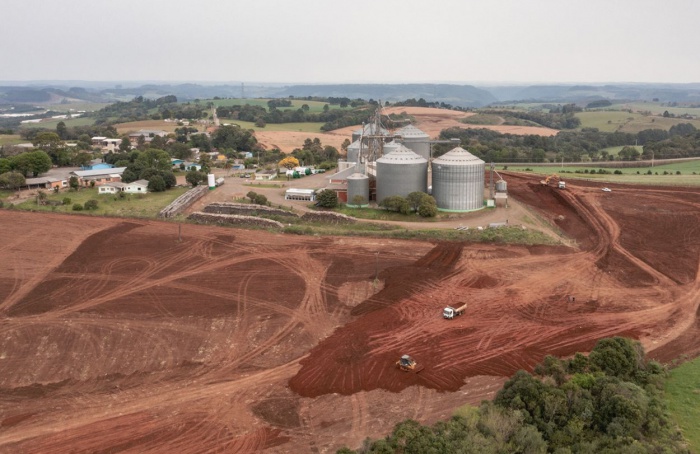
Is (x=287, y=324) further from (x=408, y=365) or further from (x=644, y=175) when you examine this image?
(x=644, y=175)

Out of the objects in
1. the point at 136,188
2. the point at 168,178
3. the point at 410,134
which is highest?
the point at 410,134

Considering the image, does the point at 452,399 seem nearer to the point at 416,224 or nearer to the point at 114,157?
the point at 416,224

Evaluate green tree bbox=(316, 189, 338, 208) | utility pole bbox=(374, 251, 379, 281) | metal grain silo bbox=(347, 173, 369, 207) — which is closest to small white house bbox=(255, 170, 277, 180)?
green tree bbox=(316, 189, 338, 208)

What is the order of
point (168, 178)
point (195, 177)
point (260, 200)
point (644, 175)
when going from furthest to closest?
point (644, 175) < point (168, 178) < point (195, 177) < point (260, 200)

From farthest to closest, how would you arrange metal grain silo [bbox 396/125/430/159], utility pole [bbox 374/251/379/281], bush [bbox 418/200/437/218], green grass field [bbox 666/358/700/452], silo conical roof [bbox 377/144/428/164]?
metal grain silo [bbox 396/125/430/159] < silo conical roof [bbox 377/144/428/164] < bush [bbox 418/200/437/218] < utility pole [bbox 374/251/379/281] < green grass field [bbox 666/358/700/452]

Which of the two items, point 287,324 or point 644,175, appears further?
point 644,175

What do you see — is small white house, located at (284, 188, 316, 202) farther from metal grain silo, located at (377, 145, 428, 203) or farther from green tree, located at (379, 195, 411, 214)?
green tree, located at (379, 195, 411, 214)

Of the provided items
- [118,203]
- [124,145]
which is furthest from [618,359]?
[124,145]
